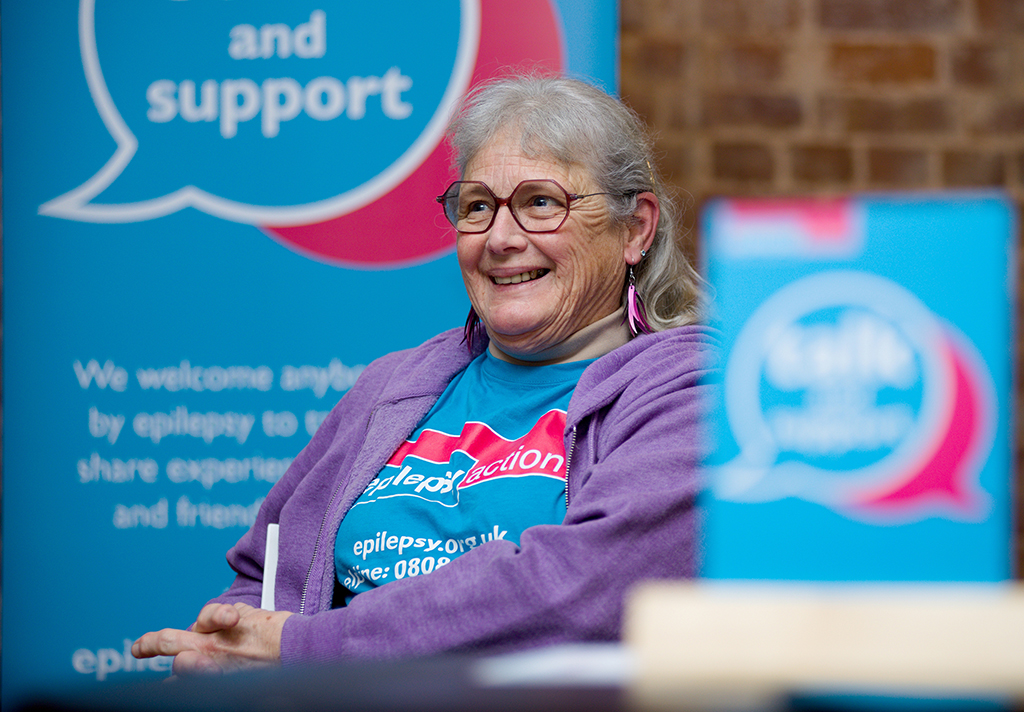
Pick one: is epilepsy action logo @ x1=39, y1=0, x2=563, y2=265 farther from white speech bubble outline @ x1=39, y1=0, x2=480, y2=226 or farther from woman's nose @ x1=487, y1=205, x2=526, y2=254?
woman's nose @ x1=487, y1=205, x2=526, y2=254

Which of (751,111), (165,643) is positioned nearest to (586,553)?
(165,643)

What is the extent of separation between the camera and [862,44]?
225 cm

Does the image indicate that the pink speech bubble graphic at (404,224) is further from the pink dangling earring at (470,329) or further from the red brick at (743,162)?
the red brick at (743,162)

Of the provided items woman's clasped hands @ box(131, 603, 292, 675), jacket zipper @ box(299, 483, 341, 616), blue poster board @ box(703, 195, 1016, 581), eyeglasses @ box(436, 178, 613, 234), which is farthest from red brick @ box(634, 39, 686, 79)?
blue poster board @ box(703, 195, 1016, 581)

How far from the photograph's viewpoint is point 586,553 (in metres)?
1.02

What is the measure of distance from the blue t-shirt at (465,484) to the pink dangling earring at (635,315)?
9cm

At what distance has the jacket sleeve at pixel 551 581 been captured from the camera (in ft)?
3.32

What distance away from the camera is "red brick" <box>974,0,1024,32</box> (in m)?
2.26

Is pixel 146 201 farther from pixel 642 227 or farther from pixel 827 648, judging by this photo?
pixel 827 648

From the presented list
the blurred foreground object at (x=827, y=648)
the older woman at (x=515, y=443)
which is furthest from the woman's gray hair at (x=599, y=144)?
the blurred foreground object at (x=827, y=648)

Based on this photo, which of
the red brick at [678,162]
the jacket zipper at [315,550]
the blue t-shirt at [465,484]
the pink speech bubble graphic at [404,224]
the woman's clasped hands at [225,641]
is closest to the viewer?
the woman's clasped hands at [225,641]

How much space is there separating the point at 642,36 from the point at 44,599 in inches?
70.4

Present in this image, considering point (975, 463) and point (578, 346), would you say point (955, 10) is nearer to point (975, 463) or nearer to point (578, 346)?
point (578, 346)

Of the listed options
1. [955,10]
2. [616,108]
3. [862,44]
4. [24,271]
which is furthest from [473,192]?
[955,10]
